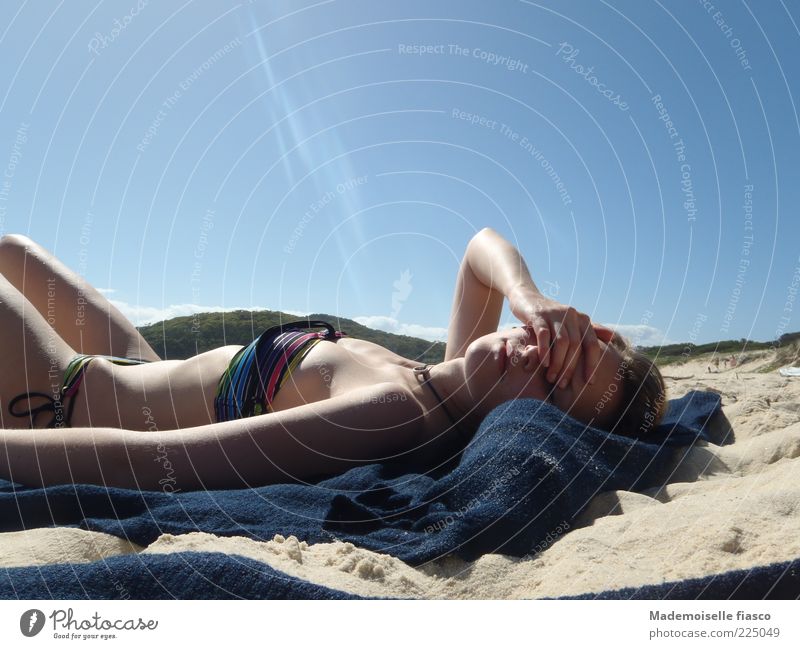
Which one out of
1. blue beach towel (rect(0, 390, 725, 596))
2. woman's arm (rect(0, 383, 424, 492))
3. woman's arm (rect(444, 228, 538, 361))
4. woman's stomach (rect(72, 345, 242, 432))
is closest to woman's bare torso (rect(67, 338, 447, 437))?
woman's stomach (rect(72, 345, 242, 432))

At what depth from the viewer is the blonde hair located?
204 centimetres

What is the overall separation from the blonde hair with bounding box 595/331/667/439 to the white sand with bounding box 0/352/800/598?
0.57 meters

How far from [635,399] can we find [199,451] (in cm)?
146

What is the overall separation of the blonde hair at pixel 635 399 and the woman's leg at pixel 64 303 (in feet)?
6.69

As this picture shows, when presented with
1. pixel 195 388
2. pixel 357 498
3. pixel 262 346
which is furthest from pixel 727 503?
pixel 195 388

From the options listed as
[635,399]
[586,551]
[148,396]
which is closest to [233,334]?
[148,396]

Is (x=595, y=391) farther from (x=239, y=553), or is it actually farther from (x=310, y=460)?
(x=239, y=553)

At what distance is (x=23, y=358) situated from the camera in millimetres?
2084

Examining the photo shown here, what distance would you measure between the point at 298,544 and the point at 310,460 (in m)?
0.46

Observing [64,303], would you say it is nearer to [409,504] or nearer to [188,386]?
[188,386]

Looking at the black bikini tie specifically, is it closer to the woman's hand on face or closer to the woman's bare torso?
the woman's bare torso

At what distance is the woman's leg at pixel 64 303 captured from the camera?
8.85 ft

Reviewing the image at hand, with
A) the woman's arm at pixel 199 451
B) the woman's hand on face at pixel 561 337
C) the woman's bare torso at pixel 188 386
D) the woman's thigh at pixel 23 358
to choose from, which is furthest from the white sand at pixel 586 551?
the woman's thigh at pixel 23 358

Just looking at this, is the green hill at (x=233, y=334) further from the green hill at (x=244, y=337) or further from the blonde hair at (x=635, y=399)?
the blonde hair at (x=635, y=399)
